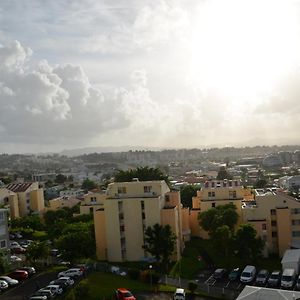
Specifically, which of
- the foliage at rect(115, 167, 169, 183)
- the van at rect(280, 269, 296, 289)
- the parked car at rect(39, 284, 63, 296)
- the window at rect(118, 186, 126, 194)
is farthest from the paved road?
the foliage at rect(115, 167, 169, 183)

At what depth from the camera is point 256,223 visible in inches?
1336

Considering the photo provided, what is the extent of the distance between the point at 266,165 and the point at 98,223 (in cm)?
14458

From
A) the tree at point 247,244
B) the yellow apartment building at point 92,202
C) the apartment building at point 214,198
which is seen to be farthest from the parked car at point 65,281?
the yellow apartment building at point 92,202

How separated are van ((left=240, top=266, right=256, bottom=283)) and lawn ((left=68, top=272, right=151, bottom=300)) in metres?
5.52

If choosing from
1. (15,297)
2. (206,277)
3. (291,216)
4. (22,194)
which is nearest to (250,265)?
(206,277)

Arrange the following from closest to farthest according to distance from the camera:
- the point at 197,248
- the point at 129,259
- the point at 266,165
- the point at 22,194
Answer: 1. the point at 129,259
2. the point at 197,248
3. the point at 22,194
4. the point at 266,165

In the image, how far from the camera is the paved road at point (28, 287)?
24827mm

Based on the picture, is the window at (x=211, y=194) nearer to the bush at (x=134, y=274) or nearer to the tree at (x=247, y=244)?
the tree at (x=247, y=244)

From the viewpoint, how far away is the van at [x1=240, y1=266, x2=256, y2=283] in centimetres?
2773

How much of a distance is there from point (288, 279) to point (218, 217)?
8210 mm

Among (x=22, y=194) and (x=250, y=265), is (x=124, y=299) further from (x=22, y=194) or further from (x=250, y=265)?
(x=22, y=194)

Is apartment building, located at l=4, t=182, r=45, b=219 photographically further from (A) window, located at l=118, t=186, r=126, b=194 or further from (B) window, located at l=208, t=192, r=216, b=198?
(A) window, located at l=118, t=186, r=126, b=194

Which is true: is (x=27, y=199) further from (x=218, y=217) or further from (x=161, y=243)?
(x=161, y=243)

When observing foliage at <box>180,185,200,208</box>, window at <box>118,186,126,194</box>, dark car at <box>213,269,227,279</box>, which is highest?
window at <box>118,186,126,194</box>
